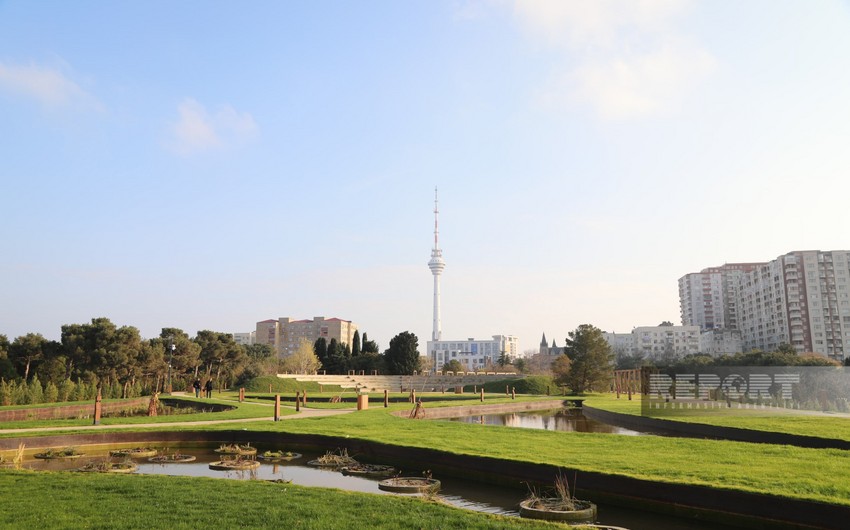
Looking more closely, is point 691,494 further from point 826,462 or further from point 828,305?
point 828,305

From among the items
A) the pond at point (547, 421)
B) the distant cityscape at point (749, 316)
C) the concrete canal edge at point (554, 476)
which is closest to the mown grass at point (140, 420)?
the concrete canal edge at point (554, 476)

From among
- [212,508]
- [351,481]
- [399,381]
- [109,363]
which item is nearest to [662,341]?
[399,381]

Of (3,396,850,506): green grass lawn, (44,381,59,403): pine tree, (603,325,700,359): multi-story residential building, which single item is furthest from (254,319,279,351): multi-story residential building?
(3,396,850,506): green grass lawn

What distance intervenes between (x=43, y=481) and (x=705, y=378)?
1280 inches

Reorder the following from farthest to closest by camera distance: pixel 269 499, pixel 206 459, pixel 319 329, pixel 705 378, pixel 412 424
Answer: pixel 319 329, pixel 705 378, pixel 412 424, pixel 206 459, pixel 269 499

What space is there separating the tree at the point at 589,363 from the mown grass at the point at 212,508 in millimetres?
41912

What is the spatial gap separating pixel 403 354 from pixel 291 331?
8721cm

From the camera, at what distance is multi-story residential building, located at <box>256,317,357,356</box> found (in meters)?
148

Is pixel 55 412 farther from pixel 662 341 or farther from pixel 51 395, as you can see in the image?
pixel 662 341

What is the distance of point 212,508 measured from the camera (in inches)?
302

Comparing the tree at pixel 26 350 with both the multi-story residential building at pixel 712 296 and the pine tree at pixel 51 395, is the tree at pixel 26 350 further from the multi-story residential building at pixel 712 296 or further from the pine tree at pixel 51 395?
the multi-story residential building at pixel 712 296

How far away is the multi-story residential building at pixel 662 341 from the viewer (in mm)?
138000

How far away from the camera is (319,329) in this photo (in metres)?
148

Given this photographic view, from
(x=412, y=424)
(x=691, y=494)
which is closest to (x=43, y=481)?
(x=691, y=494)
